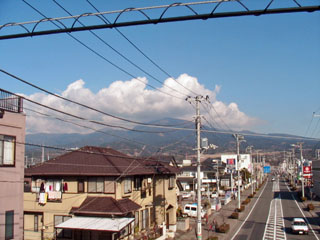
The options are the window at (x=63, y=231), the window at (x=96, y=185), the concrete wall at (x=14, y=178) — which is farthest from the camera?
the window at (x=96, y=185)

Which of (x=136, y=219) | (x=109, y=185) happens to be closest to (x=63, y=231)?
(x=109, y=185)

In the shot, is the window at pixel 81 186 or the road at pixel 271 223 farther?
the road at pixel 271 223

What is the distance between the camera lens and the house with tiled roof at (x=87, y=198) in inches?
981

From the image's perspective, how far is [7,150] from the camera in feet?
57.9

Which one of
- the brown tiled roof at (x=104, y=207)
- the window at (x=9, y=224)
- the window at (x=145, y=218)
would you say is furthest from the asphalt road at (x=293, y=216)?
the window at (x=9, y=224)

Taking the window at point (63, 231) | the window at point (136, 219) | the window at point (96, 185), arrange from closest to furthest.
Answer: the window at point (63, 231)
the window at point (96, 185)
the window at point (136, 219)

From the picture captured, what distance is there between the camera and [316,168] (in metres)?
76.2

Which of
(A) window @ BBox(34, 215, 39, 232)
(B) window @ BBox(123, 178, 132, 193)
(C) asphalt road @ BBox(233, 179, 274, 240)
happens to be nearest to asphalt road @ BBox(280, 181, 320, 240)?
(C) asphalt road @ BBox(233, 179, 274, 240)

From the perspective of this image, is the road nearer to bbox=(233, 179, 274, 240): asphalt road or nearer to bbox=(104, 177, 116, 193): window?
bbox=(233, 179, 274, 240): asphalt road

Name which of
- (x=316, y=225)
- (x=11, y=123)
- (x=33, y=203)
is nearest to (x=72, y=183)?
(x=33, y=203)

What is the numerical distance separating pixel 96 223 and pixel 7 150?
29.1 ft

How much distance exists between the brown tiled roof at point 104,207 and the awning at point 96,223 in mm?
473

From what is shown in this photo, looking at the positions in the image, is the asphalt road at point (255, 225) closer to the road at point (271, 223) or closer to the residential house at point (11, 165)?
the road at point (271, 223)

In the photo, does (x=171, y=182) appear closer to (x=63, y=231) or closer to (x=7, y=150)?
(x=63, y=231)
